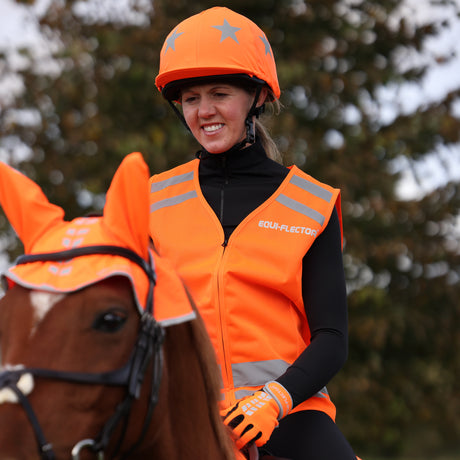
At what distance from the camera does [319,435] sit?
102 inches

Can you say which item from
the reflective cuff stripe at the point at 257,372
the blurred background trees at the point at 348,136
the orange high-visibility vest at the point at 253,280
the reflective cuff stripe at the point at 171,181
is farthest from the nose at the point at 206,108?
the blurred background trees at the point at 348,136

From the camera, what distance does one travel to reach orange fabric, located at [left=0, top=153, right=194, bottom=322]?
1.83 meters

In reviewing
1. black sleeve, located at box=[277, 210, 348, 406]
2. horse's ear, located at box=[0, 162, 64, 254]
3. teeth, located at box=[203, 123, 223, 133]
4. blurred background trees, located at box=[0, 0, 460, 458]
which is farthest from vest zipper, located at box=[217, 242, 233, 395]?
blurred background trees, located at box=[0, 0, 460, 458]

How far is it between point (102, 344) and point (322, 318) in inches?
46.4

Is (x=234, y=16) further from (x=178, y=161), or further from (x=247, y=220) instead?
(x=178, y=161)

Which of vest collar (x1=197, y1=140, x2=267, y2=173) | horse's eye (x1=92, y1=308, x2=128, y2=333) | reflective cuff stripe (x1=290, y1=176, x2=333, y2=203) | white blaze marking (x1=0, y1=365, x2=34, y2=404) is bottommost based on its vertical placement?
white blaze marking (x1=0, y1=365, x2=34, y2=404)

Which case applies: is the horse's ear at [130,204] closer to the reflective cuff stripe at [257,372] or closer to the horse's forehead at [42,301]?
the horse's forehead at [42,301]

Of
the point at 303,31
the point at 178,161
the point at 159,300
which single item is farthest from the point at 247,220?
the point at 303,31

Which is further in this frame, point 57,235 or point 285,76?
point 285,76

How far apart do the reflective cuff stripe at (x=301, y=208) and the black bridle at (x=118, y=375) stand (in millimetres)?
1015

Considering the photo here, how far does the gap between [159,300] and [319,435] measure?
3.48 ft

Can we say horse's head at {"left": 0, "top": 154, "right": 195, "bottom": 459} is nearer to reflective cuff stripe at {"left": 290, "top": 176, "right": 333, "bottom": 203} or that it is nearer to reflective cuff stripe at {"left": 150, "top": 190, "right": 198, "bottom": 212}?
reflective cuff stripe at {"left": 150, "top": 190, "right": 198, "bottom": 212}

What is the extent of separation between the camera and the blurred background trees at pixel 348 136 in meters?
9.63

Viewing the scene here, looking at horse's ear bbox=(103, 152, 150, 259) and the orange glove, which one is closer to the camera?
horse's ear bbox=(103, 152, 150, 259)
